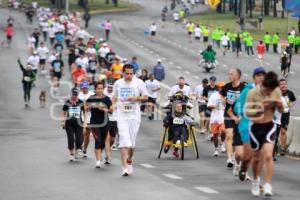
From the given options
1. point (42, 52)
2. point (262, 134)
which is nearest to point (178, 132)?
point (262, 134)

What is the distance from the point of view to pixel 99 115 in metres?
20.4

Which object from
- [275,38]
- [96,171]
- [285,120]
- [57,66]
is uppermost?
[285,120]

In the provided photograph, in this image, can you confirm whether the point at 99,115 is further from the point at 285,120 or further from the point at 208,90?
the point at 208,90

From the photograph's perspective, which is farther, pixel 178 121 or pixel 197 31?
pixel 197 31

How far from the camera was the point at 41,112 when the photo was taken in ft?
124

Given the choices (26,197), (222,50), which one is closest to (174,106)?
(26,197)

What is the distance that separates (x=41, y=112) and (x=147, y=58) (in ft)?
79.9

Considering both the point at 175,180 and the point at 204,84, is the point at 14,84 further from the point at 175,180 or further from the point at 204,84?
the point at 175,180

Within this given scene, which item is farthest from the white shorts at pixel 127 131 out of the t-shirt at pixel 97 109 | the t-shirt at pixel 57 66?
the t-shirt at pixel 57 66

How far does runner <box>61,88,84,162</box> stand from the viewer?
70.8 ft

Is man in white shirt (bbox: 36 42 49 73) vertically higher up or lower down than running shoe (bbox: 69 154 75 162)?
lower down

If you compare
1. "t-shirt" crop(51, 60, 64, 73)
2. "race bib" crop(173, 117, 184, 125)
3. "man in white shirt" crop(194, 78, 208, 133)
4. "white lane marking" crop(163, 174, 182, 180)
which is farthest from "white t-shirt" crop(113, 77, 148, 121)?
"t-shirt" crop(51, 60, 64, 73)

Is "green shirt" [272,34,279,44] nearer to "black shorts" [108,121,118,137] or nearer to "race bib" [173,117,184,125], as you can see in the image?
"race bib" [173,117,184,125]

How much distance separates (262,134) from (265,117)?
9.1 inches
